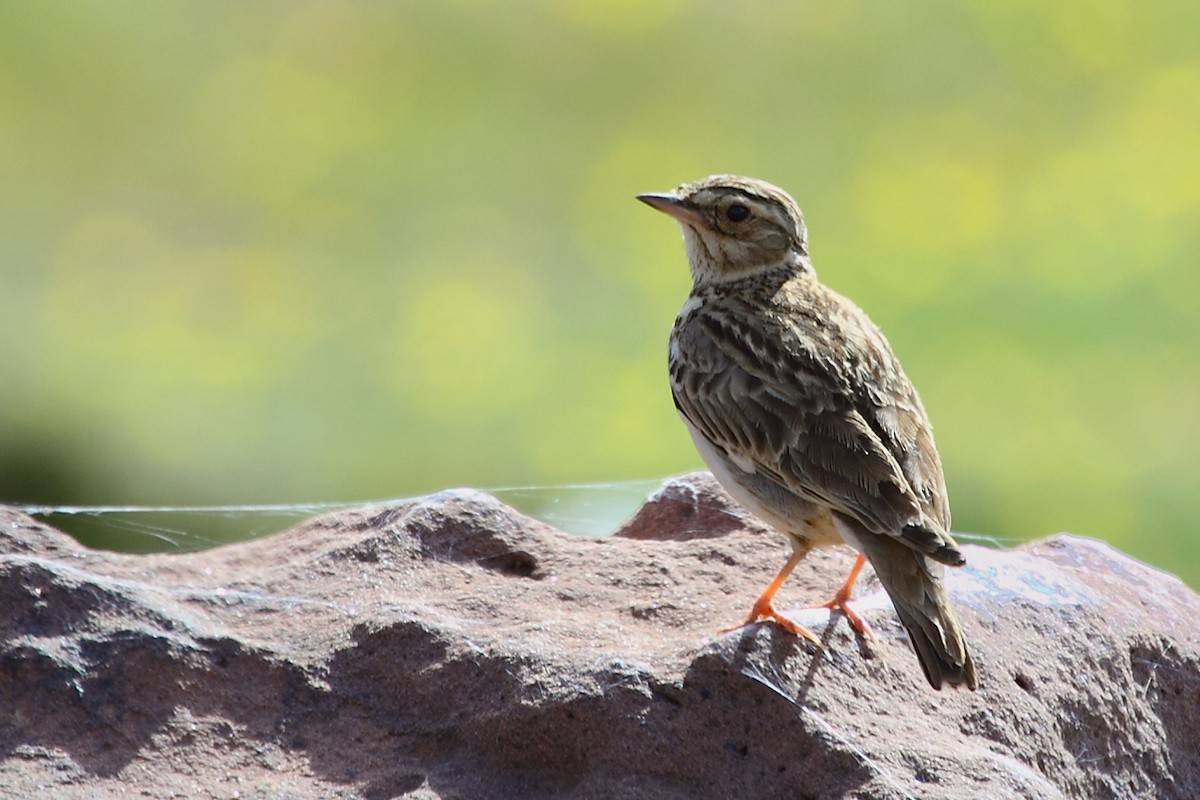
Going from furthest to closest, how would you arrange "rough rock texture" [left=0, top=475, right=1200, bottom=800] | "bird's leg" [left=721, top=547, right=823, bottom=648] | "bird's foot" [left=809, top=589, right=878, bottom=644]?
"bird's foot" [left=809, top=589, right=878, bottom=644]
"bird's leg" [left=721, top=547, right=823, bottom=648]
"rough rock texture" [left=0, top=475, right=1200, bottom=800]

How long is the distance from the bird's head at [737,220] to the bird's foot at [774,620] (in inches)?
57.7

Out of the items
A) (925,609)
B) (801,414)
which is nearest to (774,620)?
(925,609)

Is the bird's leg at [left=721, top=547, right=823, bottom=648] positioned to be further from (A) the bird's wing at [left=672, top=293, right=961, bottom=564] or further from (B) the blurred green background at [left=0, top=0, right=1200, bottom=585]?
(B) the blurred green background at [left=0, top=0, right=1200, bottom=585]

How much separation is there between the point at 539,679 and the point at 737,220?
2068 mm

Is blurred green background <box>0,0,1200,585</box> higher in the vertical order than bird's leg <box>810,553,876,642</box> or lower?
higher

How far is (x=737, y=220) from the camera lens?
5809 mm

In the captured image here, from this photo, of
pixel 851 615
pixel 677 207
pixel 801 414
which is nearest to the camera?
pixel 851 615

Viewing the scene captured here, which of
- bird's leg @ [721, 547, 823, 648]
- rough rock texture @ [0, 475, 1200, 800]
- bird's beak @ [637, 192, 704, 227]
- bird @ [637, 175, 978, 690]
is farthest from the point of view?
bird's beak @ [637, 192, 704, 227]

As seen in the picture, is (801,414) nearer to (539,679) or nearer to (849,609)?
(849,609)

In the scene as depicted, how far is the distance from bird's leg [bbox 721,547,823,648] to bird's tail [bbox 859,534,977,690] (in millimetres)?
276

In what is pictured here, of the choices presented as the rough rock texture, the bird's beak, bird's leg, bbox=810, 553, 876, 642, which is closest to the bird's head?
the bird's beak

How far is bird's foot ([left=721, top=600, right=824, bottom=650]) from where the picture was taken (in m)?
4.68

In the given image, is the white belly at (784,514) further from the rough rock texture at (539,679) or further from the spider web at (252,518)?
the spider web at (252,518)

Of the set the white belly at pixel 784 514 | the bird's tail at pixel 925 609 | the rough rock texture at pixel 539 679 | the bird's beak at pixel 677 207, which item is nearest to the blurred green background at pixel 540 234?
the rough rock texture at pixel 539 679
